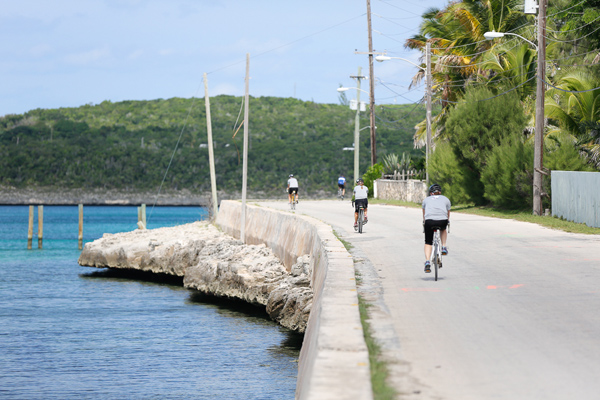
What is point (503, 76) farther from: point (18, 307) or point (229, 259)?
point (18, 307)

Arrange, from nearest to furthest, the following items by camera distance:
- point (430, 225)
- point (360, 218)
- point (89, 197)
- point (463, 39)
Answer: point (430, 225)
point (360, 218)
point (463, 39)
point (89, 197)

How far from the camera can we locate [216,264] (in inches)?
1120

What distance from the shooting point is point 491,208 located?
3388 centimetres

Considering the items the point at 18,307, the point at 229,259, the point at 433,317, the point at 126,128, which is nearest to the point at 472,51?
the point at 229,259

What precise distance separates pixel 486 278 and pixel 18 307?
20288mm

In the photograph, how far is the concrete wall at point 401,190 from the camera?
138 ft

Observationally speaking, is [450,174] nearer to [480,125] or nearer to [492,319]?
[480,125]

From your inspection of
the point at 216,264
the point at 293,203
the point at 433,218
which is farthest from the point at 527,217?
the point at 433,218

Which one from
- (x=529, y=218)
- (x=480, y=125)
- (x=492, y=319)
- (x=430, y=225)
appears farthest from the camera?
(x=480, y=125)

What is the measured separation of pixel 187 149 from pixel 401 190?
10326cm

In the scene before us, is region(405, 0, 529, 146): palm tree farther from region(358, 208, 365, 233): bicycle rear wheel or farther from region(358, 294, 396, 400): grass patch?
region(358, 294, 396, 400): grass patch

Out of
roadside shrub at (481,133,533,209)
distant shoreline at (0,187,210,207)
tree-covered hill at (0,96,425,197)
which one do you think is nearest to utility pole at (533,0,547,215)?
roadside shrub at (481,133,533,209)

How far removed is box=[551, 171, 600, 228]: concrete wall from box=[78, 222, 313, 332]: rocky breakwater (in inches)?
369

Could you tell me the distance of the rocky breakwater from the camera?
Answer: 19125mm
